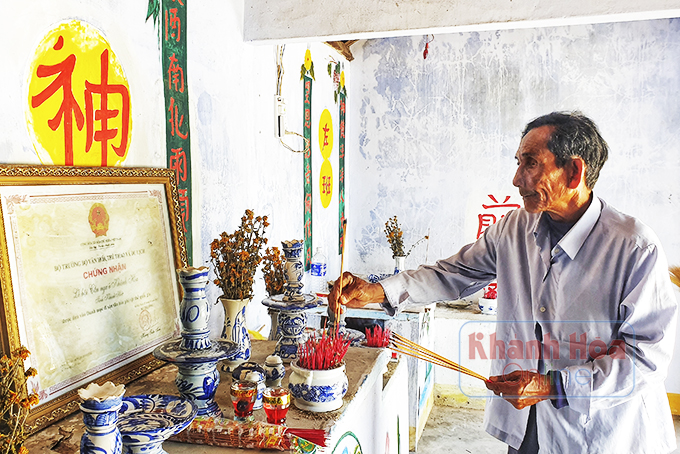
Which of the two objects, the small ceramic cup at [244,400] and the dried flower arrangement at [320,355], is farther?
the dried flower arrangement at [320,355]

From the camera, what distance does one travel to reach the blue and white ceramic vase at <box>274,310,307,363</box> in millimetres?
1845

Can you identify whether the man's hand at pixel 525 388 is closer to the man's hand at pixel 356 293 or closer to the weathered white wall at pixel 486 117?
the man's hand at pixel 356 293

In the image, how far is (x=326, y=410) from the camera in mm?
1396

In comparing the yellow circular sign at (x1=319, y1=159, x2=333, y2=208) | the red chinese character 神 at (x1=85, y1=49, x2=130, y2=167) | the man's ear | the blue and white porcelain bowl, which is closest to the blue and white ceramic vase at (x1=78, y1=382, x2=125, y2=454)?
the blue and white porcelain bowl

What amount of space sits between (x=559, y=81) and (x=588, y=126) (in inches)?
114

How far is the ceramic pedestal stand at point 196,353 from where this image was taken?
1333mm

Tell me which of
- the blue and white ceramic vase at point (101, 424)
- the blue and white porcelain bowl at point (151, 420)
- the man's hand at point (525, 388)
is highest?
the blue and white ceramic vase at point (101, 424)

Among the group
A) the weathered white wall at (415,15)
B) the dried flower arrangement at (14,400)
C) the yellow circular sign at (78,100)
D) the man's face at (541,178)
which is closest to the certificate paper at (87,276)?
the yellow circular sign at (78,100)

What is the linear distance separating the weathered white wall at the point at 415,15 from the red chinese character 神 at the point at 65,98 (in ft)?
3.41

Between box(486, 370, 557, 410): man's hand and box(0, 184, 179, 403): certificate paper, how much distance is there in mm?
1037

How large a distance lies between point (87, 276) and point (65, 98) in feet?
1.54

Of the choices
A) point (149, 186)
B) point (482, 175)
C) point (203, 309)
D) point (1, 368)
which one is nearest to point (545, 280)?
point (203, 309)

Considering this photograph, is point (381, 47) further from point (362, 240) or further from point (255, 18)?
point (255, 18)

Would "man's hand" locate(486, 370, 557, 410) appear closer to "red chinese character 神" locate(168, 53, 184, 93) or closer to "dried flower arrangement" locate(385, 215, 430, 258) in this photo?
"red chinese character 神" locate(168, 53, 184, 93)
